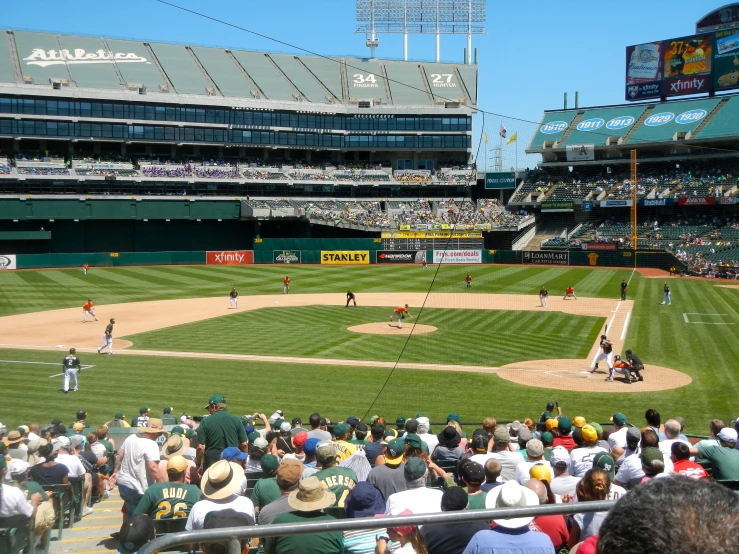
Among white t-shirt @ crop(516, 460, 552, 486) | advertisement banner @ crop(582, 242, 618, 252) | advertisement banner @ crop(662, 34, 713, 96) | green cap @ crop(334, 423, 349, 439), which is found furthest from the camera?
advertisement banner @ crop(662, 34, 713, 96)

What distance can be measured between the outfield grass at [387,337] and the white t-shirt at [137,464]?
17.9 m

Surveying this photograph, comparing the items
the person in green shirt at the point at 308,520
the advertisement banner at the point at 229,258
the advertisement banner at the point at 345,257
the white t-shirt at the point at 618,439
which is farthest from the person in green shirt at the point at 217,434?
the advertisement banner at the point at 229,258

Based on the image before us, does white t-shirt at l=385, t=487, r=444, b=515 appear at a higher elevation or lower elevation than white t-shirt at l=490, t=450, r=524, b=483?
higher

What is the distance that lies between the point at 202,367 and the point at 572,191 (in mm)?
63767

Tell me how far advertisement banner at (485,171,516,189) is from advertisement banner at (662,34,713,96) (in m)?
20.2

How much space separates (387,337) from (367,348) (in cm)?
273

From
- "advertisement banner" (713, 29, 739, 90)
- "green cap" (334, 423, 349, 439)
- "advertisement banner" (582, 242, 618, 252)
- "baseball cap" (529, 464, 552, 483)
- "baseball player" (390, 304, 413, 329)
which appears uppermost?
"advertisement banner" (713, 29, 739, 90)

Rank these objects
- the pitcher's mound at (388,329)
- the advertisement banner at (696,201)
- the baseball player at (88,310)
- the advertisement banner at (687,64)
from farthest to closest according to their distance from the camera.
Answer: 1. the advertisement banner at (687,64)
2. the advertisement banner at (696,201)
3. the baseball player at (88,310)
4. the pitcher's mound at (388,329)

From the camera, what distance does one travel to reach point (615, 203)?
73.6 metres

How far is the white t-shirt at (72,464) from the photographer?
9.70 meters

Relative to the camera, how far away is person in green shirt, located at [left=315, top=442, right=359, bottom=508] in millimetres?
7074

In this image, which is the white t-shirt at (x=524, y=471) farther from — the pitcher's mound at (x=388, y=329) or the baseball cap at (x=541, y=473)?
the pitcher's mound at (x=388, y=329)

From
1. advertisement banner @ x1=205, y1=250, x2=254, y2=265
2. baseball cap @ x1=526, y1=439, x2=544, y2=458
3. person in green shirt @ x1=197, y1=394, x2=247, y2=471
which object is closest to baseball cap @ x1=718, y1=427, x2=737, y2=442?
baseball cap @ x1=526, y1=439, x2=544, y2=458

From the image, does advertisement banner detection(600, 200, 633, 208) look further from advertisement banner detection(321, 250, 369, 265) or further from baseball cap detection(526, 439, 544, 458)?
baseball cap detection(526, 439, 544, 458)
